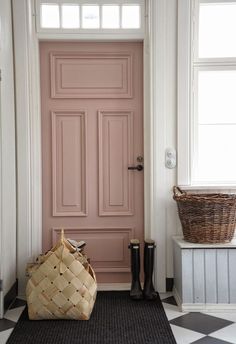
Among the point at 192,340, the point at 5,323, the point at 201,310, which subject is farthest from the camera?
the point at 201,310

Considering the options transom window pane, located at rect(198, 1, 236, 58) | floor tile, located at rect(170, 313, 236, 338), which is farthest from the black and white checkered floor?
transom window pane, located at rect(198, 1, 236, 58)

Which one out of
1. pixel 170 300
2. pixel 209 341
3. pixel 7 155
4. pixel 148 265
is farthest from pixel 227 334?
pixel 7 155

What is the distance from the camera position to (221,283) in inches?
111

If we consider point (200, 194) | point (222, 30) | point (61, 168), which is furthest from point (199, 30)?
point (61, 168)

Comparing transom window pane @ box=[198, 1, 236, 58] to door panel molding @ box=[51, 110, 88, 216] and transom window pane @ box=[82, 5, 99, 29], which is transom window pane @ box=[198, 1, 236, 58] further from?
door panel molding @ box=[51, 110, 88, 216]

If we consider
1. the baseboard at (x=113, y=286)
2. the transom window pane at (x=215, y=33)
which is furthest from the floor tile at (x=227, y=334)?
the transom window pane at (x=215, y=33)

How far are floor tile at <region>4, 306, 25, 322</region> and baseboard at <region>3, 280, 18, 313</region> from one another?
41mm

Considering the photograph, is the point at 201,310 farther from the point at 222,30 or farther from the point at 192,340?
the point at 222,30

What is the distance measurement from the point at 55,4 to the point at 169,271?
88.6 inches

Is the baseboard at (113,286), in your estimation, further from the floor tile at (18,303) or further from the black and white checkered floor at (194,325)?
the floor tile at (18,303)

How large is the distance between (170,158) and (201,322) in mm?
1202

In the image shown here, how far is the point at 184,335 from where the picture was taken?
7.96 feet

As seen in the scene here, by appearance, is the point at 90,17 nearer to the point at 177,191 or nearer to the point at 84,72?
the point at 84,72

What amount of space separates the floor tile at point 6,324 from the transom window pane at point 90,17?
2195 mm
